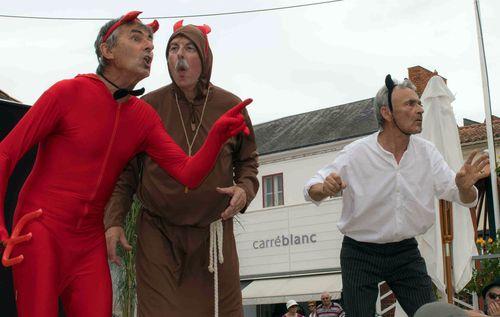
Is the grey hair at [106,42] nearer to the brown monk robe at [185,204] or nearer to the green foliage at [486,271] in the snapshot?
the brown monk robe at [185,204]

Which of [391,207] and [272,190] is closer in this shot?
[391,207]

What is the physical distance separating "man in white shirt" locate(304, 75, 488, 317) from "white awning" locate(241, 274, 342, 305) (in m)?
18.2

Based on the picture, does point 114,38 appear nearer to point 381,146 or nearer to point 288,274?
point 381,146

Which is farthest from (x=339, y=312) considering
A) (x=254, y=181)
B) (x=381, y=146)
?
(x=254, y=181)

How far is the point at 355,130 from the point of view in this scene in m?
27.0

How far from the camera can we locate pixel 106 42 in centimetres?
361

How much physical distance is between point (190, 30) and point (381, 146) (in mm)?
1558

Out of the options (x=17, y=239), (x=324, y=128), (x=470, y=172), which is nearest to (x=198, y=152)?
(x=17, y=239)

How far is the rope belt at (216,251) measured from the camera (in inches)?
152

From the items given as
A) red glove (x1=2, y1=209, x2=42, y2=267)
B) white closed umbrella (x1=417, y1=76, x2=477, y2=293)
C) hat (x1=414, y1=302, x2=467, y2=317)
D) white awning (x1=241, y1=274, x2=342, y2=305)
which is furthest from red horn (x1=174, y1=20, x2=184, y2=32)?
white awning (x1=241, y1=274, x2=342, y2=305)

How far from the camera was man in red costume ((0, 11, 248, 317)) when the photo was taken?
10.3ft

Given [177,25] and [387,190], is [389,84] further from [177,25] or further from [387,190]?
[177,25]

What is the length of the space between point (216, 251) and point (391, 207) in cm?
134

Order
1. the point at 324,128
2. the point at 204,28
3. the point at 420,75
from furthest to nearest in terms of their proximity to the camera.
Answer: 1. the point at 420,75
2. the point at 324,128
3. the point at 204,28
